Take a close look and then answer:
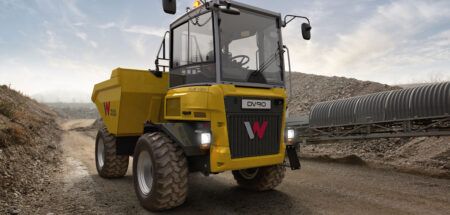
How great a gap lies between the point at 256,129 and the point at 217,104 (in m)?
0.84

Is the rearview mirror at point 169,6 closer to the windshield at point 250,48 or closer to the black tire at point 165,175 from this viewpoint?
the windshield at point 250,48

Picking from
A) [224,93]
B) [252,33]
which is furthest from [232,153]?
[252,33]

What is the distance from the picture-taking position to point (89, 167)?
32.0ft

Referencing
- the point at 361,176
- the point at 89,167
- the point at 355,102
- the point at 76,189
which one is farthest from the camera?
the point at 355,102

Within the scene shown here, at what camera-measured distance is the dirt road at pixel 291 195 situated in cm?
546

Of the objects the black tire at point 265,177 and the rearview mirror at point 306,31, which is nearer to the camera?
the rearview mirror at point 306,31

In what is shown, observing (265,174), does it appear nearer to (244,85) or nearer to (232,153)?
(232,153)

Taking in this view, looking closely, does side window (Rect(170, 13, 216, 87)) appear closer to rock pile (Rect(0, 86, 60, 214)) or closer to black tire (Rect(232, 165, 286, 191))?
black tire (Rect(232, 165, 286, 191))

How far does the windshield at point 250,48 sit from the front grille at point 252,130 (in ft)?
1.48

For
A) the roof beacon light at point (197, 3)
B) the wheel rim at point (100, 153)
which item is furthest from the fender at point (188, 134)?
the wheel rim at point (100, 153)

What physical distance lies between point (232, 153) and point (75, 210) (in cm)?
276

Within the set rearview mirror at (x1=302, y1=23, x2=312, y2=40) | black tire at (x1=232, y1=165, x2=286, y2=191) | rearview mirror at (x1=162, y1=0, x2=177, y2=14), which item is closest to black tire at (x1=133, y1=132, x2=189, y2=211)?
black tire at (x1=232, y1=165, x2=286, y2=191)

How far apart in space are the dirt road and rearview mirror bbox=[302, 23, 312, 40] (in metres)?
2.91

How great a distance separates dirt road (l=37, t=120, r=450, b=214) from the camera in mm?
5465
